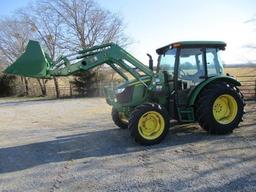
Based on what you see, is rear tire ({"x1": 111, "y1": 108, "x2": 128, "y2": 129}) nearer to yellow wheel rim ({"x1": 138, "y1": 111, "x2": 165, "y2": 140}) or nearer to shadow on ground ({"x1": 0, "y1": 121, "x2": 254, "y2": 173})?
shadow on ground ({"x1": 0, "y1": 121, "x2": 254, "y2": 173})

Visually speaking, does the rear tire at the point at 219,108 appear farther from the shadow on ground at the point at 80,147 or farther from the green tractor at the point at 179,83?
the shadow on ground at the point at 80,147

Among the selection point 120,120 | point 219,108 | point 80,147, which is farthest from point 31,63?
point 219,108

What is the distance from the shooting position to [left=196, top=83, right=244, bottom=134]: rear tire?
25.1 feet

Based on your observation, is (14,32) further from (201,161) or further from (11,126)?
(201,161)

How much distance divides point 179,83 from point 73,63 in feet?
7.87

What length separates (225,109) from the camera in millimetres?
8102

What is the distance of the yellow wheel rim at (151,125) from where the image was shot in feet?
23.7

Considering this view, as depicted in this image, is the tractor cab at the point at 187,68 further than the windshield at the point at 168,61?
No

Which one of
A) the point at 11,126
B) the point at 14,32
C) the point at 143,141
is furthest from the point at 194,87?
the point at 14,32

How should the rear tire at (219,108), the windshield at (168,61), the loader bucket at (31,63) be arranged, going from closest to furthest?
the loader bucket at (31,63)
the rear tire at (219,108)
the windshield at (168,61)

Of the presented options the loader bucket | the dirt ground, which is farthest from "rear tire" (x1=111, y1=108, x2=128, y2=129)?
the loader bucket

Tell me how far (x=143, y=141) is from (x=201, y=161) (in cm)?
166

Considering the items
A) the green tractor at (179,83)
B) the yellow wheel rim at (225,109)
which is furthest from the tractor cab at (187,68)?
the yellow wheel rim at (225,109)

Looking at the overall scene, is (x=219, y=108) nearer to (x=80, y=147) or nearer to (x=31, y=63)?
(x=80, y=147)
